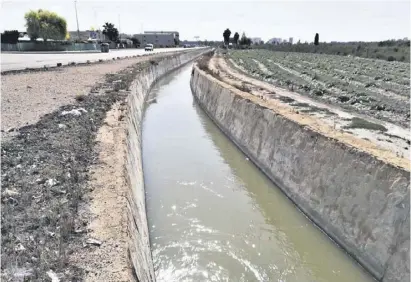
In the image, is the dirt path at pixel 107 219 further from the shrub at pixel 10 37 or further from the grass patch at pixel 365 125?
the shrub at pixel 10 37

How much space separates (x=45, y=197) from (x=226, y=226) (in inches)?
179

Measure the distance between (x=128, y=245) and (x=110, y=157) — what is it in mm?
3846

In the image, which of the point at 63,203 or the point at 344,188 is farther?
the point at 344,188

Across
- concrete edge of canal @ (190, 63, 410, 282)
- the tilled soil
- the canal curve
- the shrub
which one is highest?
the shrub

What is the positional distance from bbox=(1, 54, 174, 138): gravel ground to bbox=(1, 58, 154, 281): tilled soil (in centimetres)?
113

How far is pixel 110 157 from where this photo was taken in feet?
28.9

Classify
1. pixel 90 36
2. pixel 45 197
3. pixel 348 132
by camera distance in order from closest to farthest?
pixel 45 197 < pixel 348 132 < pixel 90 36

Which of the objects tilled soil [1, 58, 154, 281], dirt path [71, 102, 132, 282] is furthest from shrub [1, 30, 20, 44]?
dirt path [71, 102, 132, 282]

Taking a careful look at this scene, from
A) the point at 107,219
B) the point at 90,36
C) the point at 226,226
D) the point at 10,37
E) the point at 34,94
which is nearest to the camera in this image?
the point at 107,219

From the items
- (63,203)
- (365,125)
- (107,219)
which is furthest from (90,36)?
(107,219)

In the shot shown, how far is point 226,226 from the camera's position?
361 inches

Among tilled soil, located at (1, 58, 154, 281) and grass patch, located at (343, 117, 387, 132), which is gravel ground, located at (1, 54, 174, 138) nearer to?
tilled soil, located at (1, 58, 154, 281)

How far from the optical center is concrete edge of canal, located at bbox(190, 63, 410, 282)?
6758mm

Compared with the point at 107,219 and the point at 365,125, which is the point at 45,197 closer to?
the point at 107,219
